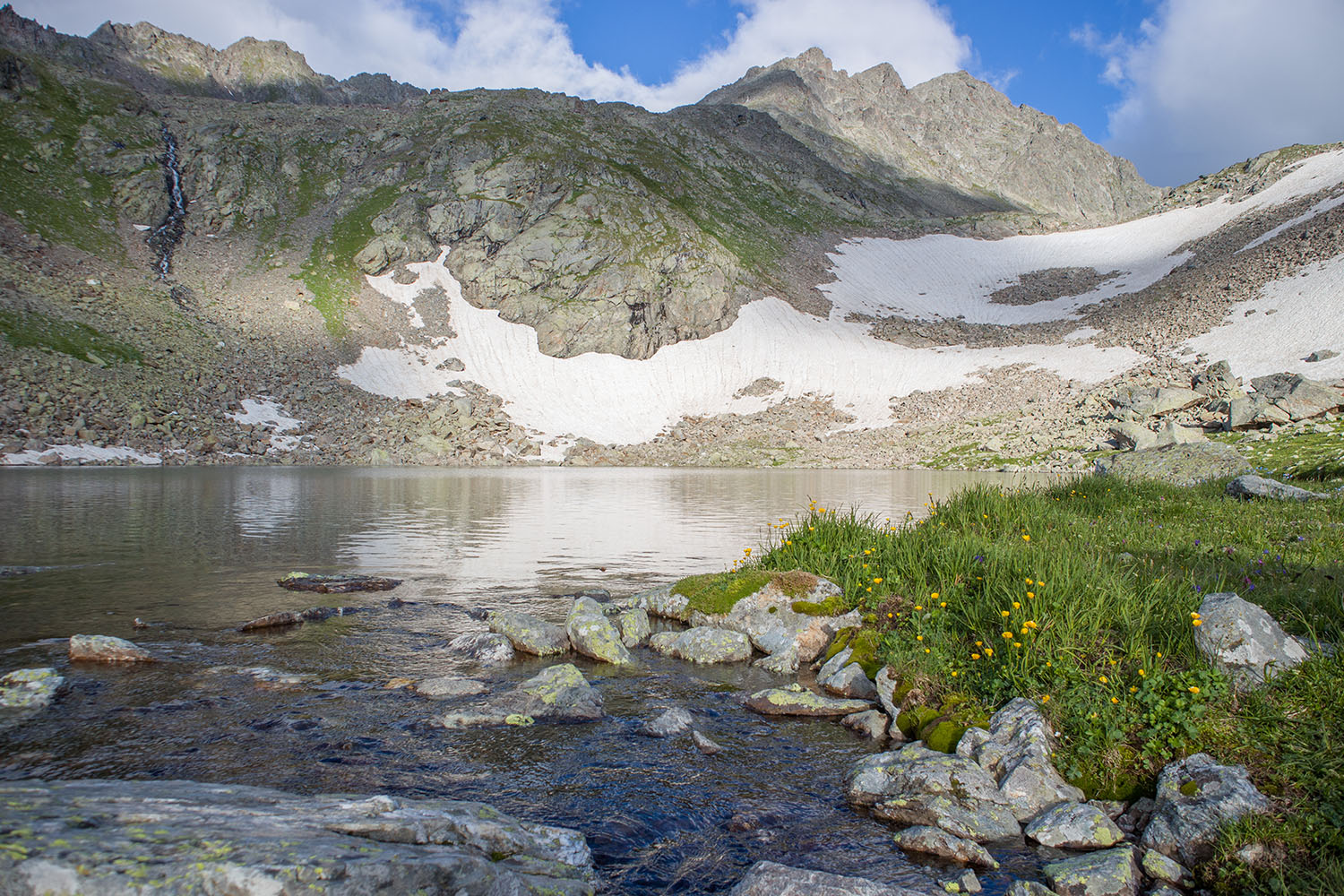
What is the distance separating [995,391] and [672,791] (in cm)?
8256

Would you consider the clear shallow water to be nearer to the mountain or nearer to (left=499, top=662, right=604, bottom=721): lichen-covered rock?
(left=499, top=662, right=604, bottom=721): lichen-covered rock

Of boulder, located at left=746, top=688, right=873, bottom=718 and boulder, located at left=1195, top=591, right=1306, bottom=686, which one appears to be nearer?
boulder, located at left=1195, top=591, right=1306, bottom=686

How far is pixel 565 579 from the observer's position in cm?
1727

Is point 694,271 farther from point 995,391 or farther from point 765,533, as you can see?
point 765,533

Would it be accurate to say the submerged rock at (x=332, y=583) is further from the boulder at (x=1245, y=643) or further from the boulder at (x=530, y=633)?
the boulder at (x=1245, y=643)

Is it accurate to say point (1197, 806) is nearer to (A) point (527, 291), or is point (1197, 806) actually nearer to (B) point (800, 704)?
(B) point (800, 704)

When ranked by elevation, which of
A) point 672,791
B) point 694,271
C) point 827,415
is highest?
point 694,271

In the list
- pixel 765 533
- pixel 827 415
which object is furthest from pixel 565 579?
pixel 827 415

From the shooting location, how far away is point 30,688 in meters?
8.47

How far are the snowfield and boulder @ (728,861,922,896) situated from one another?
2742 inches

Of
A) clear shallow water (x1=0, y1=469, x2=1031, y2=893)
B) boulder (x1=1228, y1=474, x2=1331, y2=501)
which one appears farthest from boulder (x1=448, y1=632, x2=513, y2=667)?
boulder (x1=1228, y1=474, x2=1331, y2=501)

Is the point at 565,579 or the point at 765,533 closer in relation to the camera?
the point at 565,579

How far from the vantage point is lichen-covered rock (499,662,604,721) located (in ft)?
29.0

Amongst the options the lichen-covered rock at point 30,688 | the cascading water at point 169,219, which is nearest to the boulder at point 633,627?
the lichen-covered rock at point 30,688
